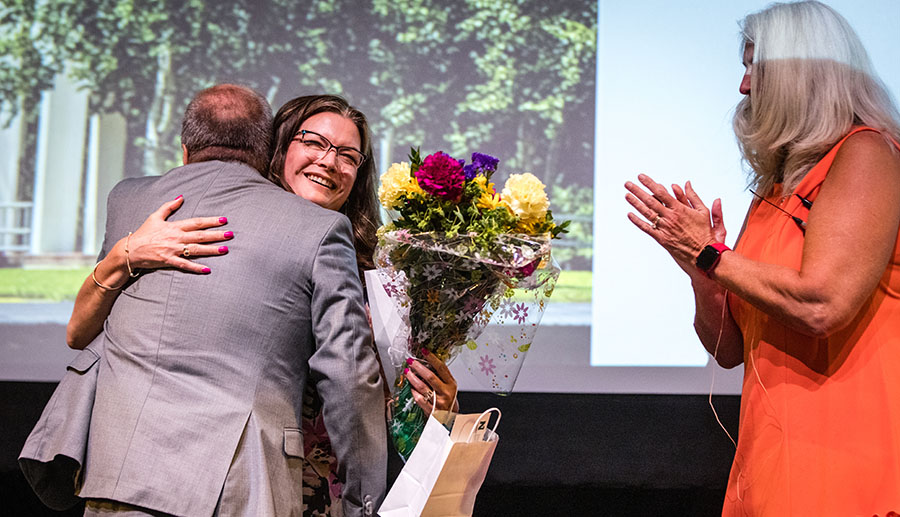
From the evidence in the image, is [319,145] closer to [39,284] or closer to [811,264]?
[811,264]

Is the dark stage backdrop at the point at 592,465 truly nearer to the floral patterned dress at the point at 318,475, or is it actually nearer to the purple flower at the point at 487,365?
the floral patterned dress at the point at 318,475

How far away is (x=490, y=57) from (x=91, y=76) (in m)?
1.97

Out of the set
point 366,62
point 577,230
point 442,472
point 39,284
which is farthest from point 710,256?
point 39,284

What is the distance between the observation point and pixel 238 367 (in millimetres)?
1618

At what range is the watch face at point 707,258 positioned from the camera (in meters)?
1.69

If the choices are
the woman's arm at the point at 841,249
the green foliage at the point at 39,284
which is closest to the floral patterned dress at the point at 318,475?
the woman's arm at the point at 841,249

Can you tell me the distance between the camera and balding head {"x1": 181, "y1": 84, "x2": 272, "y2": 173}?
6.04 ft

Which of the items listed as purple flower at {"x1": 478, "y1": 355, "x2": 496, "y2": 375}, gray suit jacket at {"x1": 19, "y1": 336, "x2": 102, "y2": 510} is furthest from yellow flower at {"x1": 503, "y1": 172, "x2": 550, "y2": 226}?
gray suit jacket at {"x1": 19, "y1": 336, "x2": 102, "y2": 510}

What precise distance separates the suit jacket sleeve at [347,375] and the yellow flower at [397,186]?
0.13 meters

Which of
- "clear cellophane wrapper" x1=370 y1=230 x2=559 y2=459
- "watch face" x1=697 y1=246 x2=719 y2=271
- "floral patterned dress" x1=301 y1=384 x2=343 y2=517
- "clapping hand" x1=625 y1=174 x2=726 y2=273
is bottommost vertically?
"floral patterned dress" x1=301 y1=384 x2=343 y2=517

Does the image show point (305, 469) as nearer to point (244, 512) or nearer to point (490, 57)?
point (244, 512)

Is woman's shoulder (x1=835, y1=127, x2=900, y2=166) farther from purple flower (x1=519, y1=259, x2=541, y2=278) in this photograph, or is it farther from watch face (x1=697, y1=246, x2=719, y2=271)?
purple flower (x1=519, y1=259, x2=541, y2=278)

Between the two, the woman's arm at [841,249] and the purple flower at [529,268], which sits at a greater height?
the woman's arm at [841,249]

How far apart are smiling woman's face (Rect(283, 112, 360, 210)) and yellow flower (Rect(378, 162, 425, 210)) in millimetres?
481
